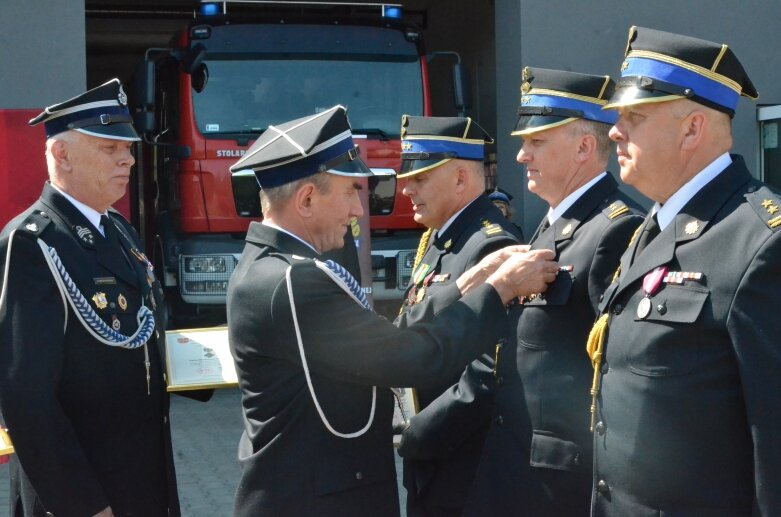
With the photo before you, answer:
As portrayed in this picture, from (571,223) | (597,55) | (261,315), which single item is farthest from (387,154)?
(261,315)

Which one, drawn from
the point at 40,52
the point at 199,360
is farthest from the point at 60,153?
the point at 40,52

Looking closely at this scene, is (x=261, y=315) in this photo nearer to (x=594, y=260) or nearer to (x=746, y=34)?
(x=594, y=260)

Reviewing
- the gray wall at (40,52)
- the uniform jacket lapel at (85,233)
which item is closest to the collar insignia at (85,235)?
the uniform jacket lapel at (85,233)

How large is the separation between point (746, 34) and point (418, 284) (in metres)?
8.90

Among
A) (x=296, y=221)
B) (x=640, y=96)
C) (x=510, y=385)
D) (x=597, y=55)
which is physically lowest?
(x=510, y=385)

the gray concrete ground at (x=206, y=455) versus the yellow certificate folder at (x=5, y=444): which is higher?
the yellow certificate folder at (x=5, y=444)

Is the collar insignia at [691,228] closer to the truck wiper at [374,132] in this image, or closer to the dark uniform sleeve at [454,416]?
the dark uniform sleeve at [454,416]

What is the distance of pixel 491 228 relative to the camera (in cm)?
375

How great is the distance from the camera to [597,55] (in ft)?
36.9

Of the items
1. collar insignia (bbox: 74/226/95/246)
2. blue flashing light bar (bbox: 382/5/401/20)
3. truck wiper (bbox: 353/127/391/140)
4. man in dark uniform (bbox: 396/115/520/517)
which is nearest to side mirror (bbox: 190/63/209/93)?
truck wiper (bbox: 353/127/391/140)

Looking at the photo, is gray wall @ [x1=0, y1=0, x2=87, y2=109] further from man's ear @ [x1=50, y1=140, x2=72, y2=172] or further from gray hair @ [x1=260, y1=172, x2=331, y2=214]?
gray hair @ [x1=260, y1=172, x2=331, y2=214]

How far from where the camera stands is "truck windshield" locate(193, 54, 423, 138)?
28.8 ft

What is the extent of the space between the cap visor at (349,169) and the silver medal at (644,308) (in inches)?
32.0

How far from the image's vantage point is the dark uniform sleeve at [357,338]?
2.65 metres
